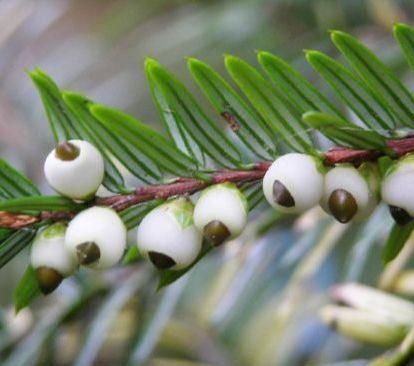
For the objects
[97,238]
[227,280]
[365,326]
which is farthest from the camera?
[227,280]

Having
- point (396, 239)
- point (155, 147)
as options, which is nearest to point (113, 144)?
point (155, 147)

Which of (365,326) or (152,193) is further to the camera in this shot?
(365,326)

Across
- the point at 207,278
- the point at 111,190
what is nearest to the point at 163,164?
the point at 111,190

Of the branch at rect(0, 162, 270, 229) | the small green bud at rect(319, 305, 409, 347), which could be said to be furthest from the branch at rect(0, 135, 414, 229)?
the small green bud at rect(319, 305, 409, 347)

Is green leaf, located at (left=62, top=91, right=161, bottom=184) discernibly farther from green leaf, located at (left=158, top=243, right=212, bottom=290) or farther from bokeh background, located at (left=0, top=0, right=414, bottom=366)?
bokeh background, located at (left=0, top=0, right=414, bottom=366)

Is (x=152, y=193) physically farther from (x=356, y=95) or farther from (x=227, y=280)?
(x=227, y=280)

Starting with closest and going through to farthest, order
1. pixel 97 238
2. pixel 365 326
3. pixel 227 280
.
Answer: pixel 97 238, pixel 365 326, pixel 227 280
